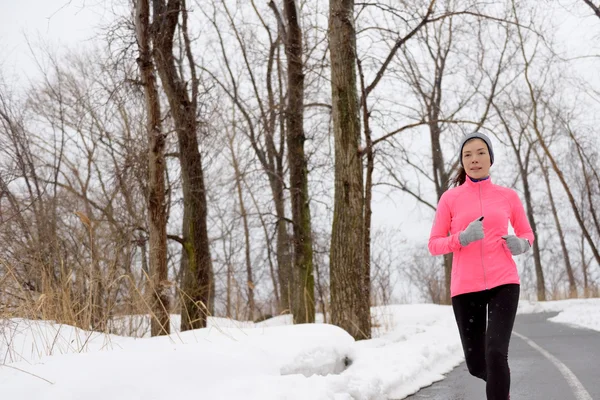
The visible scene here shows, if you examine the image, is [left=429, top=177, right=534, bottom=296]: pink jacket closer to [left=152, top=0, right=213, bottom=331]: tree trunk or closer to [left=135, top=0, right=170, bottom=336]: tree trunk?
[left=135, top=0, right=170, bottom=336]: tree trunk

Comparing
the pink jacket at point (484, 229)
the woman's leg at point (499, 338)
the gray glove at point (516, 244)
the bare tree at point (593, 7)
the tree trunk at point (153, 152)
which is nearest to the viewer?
the woman's leg at point (499, 338)

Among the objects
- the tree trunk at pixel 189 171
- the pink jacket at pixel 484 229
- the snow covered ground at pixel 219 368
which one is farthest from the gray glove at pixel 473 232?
the tree trunk at pixel 189 171

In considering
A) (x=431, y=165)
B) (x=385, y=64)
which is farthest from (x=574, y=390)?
(x=431, y=165)

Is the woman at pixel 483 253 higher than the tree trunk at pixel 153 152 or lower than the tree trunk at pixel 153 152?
lower

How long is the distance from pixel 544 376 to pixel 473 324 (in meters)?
2.69

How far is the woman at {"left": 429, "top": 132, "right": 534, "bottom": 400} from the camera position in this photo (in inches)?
152

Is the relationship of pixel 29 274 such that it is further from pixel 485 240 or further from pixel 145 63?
pixel 485 240

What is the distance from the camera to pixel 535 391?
543cm

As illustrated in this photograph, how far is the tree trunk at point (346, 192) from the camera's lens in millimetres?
9781

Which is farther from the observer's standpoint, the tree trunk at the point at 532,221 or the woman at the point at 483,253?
the tree trunk at the point at 532,221

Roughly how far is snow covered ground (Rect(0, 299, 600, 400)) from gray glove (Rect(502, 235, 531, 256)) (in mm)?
1703

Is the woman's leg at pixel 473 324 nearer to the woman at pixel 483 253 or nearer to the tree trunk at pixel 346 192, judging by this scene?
the woman at pixel 483 253

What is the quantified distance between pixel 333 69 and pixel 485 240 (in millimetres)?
6510

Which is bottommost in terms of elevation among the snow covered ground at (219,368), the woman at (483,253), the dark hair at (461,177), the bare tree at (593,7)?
the snow covered ground at (219,368)
